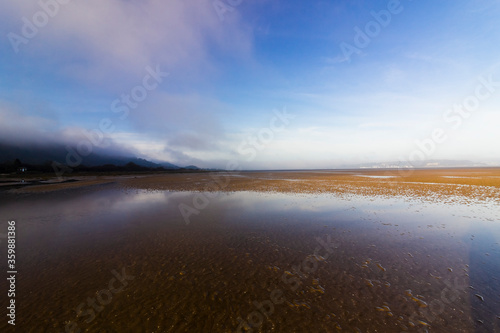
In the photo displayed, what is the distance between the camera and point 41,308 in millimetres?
5715

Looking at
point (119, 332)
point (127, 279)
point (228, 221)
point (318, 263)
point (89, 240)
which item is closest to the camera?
point (119, 332)

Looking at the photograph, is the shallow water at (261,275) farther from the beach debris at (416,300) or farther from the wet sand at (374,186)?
the wet sand at (374,186)

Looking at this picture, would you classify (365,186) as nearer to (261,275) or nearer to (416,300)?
(416,300)

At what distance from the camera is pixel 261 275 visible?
7.60 metres

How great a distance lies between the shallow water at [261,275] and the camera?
525cm

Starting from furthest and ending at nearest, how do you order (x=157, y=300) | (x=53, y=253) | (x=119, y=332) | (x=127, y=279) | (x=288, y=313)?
1. (x=53, y=253)
2. (x=127, y=279)
3. (x=157, y=300)
4. (x=288, y=313)
5. (x=119, y=332)

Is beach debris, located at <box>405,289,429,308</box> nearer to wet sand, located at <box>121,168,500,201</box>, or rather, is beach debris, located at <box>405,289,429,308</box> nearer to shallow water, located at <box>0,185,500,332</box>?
shallow water, located at <box>0,185,500,332</box>

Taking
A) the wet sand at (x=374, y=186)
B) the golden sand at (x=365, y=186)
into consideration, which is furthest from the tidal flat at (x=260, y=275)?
the wet sand at (x=374, y=186)

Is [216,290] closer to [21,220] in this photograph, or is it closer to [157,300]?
[157,300]

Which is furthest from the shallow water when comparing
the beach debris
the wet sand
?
the wet sand

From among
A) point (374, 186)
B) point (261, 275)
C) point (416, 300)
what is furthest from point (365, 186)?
point (261, 275)

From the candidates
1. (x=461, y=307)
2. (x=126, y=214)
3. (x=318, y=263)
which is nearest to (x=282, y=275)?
(x=318, y=263)

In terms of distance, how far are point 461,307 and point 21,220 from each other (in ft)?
88.9

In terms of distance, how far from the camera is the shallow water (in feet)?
17.2
